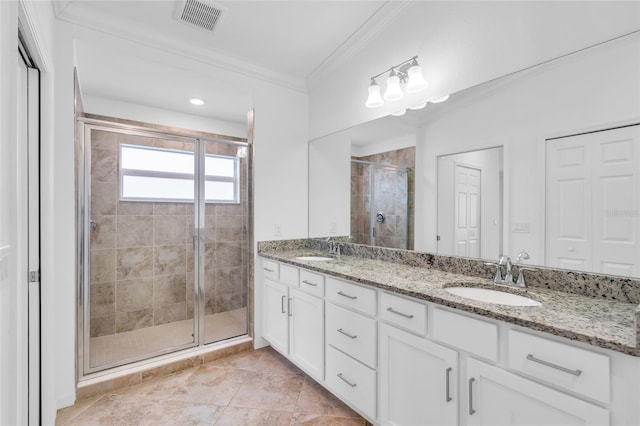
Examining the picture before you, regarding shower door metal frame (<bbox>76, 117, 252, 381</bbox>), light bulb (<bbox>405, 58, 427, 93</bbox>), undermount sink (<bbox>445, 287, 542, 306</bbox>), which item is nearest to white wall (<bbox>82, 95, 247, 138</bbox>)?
shower door metal frame (<bbox>76, 117, 252, 381</bbox>)

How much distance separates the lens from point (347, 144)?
2.62 m

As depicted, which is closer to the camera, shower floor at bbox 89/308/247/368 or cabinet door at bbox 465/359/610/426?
cabinet door at bbox 465/359/610/426

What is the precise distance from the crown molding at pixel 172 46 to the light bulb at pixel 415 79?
4.40ft

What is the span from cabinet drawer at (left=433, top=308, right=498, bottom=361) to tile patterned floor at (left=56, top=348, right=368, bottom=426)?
3.00ft

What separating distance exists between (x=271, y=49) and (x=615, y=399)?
2.72 metres

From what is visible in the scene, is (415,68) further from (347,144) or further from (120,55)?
(120,55)

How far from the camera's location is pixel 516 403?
3.45 feet

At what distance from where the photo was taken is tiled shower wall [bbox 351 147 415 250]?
212cm

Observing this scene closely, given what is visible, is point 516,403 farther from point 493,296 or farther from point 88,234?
point 88,234

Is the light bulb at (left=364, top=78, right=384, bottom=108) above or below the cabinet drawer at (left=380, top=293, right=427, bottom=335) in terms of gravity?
above

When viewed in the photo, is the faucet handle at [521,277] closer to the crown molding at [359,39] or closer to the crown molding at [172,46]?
the crown molding at [359,39]

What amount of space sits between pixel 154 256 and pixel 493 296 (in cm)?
287

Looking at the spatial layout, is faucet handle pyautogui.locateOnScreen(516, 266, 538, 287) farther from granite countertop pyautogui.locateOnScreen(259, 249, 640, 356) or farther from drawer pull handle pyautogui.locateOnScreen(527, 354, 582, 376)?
drawer pull handle pyautogui.locateOnScreen(527, 354, 582, 376)

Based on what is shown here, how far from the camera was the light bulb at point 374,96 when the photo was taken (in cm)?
213
